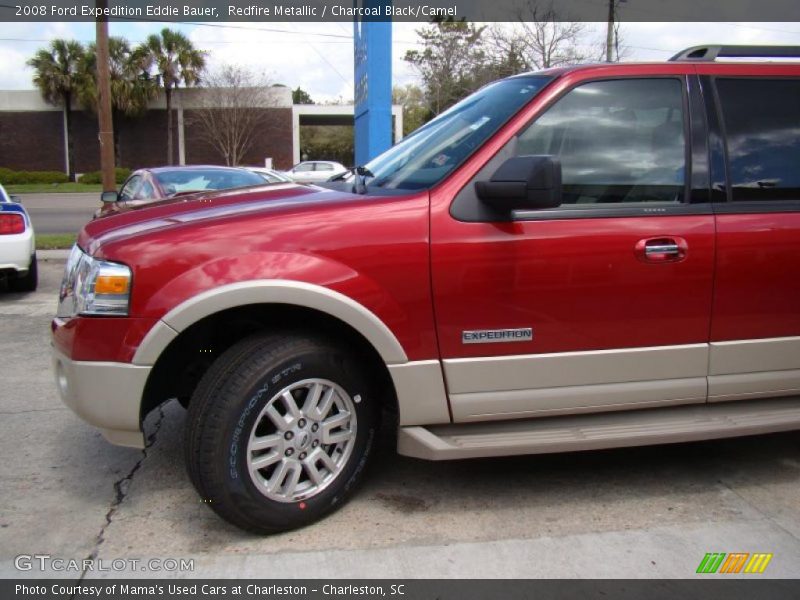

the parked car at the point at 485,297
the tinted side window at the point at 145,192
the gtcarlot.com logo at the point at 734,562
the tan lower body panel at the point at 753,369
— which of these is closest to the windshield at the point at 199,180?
the tinted side window at the point at 145,192

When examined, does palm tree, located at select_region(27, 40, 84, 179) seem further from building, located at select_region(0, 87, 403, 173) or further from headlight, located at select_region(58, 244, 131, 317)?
headlight, located at select_region(58, 244, 131, 317)

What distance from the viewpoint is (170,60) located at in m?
42.7

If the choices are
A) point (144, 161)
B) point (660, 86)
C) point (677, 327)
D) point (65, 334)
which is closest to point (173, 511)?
point (65, 334)

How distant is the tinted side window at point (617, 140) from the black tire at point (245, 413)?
128 cm

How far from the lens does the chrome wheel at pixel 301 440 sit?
296 centimetres

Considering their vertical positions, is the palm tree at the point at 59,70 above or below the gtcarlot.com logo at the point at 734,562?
above

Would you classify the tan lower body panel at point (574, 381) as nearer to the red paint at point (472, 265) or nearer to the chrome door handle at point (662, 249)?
the red paint at point (472, 265)

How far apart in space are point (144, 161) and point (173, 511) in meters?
44.2

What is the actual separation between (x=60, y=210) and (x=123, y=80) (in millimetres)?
21732

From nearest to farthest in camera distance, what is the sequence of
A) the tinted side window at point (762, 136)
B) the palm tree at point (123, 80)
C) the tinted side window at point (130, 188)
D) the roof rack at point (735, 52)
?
the tinted side window at point (762, 136) < the roof rack at point (735, 52) < the tinted side window at point (130, 188) < the palm tree at point (123, 80)

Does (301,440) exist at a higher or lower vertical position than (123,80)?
lower

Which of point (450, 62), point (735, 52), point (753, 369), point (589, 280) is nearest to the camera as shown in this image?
point (589, 280)
